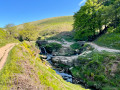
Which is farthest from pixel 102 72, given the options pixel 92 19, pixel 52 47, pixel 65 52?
pixel 92 19

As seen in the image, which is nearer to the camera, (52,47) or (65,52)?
(65,52)

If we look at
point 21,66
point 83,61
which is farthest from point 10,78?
point 83,61

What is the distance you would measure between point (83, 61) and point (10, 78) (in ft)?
45.7

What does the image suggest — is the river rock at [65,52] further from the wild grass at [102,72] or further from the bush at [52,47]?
the wild grass at [102,72]

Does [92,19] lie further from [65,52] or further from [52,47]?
[52,47]

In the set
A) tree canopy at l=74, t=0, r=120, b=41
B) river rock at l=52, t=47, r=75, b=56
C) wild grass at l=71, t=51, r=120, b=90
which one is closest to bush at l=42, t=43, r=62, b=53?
river rock at l=52, t=47, r=75, b=56

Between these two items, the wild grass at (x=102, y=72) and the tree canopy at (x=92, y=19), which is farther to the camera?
the tree canopy at (x=92, y=19)

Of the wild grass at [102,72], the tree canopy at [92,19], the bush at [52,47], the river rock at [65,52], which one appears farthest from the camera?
the bush at [52,47]

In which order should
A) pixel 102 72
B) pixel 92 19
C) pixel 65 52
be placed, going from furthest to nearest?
1. pixel 92 19
2. pixel 65 52
3. pixel 102 72

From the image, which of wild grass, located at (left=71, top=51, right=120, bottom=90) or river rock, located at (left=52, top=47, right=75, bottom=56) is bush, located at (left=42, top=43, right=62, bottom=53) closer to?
river rock, located at (left=52, top=47, right=75, bottom=56)

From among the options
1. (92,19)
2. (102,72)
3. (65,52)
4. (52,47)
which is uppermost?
(92,19)

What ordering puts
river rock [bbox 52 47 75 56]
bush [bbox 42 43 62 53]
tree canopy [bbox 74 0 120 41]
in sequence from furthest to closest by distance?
1. bush [bbox 42 43 62 53]
2. tree canopy [bbox 74 0 120 41]
3. river rock [bbox 52 47 75 56]

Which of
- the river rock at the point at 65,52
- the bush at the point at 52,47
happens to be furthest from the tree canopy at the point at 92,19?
the bush at the point at 52,47

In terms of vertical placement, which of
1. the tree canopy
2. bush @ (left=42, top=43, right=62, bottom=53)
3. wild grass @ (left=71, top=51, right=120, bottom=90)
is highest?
the tree canopy
